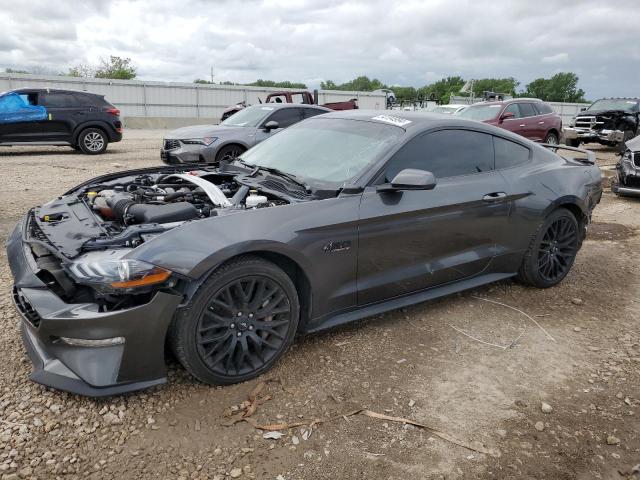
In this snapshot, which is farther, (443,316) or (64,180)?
(64,180)

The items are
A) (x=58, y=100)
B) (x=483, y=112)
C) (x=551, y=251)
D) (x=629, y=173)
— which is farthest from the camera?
(x=483, y=112)

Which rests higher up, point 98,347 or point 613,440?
point 98,347

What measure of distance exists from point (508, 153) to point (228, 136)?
6.45m

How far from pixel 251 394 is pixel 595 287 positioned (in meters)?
3.59

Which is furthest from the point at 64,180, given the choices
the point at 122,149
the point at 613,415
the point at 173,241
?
the point at 613,415

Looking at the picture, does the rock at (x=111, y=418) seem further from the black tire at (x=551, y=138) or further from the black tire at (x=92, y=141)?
the black tire at (x=551, y=138)

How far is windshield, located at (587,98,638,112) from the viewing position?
16625mm

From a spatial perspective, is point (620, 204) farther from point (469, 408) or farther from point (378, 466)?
point (378, 466)

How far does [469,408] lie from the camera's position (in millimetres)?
2900

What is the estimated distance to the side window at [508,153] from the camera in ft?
14.0

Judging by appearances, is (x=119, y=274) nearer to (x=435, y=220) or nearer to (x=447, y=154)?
(x=435, y=220)

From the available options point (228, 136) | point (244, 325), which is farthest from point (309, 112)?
point (244, 325)

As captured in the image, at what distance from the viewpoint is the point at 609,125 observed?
1650 centimetres

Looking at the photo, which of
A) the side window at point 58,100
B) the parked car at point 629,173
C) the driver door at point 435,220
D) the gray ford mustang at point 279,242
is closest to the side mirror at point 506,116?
the parked car at point 629,173
